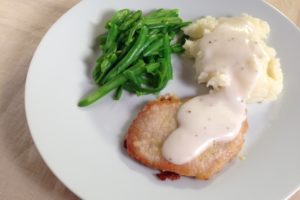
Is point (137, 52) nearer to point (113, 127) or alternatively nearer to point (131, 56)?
point (131, 56)

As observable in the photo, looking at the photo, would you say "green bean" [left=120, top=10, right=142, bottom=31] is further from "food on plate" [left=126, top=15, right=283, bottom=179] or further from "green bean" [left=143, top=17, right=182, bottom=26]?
"food on plate" [left=126, top=15, right=283, bottom=179]

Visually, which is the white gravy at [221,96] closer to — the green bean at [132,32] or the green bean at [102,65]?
the green bean at [132,32]

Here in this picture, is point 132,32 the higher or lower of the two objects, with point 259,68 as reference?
lower

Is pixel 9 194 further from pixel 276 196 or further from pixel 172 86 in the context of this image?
pixel 276 196

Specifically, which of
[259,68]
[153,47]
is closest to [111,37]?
[153,47]

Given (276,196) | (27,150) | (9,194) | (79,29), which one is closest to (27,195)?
(9,194)

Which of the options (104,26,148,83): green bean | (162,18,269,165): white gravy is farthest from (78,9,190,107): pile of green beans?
(162,18,269,165): white gravy
